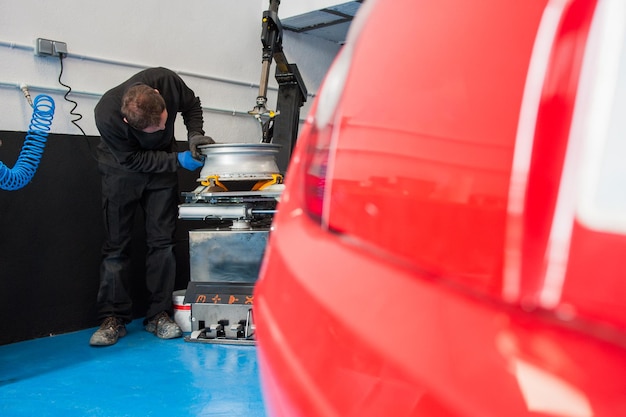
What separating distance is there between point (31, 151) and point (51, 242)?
70 centimetres

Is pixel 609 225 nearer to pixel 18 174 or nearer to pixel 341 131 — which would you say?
pixel 341 131

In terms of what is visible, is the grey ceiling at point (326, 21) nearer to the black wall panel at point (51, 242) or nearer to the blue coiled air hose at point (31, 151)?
the black wall panel at point (51, 242)

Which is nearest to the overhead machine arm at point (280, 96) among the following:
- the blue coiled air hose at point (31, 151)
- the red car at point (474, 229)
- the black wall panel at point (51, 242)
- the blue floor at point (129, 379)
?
the black wall panel at point (51, 242)

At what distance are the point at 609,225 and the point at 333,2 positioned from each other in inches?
183

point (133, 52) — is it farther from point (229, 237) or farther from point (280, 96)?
point (229, 237)

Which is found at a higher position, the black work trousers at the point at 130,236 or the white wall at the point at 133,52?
the white wall at the point at 133,52

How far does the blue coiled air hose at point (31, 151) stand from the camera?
2975mm

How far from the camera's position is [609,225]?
34 centimetres

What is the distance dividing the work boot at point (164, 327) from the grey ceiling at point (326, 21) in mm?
2957

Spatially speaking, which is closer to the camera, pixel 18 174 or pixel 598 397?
pixel 598 397

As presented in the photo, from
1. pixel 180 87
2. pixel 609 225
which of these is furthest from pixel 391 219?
pixel 180 87

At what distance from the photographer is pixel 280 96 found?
169 inches

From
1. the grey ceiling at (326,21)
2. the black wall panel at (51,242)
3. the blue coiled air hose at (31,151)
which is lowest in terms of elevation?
the black wall panel at (51,242)

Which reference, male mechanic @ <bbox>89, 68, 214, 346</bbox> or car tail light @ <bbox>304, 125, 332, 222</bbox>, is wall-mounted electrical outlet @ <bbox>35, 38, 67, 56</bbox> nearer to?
male mechanic @ <bbox>89, 68, 214, 346</bbox>
